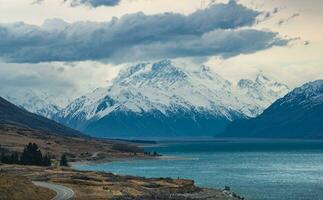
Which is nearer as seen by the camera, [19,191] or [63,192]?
→ [19,191]

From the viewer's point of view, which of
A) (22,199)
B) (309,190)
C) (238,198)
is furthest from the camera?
(309,190)

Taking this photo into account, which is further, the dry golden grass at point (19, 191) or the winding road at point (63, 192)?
the winding road at point (63, 192)

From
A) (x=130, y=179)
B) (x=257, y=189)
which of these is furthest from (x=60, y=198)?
(x=257, y=189)

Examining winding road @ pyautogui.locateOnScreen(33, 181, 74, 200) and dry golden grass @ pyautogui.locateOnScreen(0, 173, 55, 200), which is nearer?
dry golden grass @ pyautogui.locateOnScreen(0, 173, 55, 200)

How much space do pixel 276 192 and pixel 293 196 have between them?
368 inches

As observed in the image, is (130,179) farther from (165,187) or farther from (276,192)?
(276,192)

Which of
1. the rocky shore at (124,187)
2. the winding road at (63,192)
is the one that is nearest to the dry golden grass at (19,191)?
the winding road at (63,192)

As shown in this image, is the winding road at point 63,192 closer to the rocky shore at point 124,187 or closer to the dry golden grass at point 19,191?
the dry golden grass at point 19,191

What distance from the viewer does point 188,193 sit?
158 m

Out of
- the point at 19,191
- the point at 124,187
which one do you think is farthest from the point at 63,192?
the point at 124,187

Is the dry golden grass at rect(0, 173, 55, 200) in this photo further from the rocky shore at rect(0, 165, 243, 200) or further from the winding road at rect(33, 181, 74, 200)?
the rocky shore at rect(0, 165, 243, 200)

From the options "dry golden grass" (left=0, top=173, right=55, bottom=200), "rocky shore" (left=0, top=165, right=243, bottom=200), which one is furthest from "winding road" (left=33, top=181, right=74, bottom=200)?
"rocky shore" (left=0, top=165, right=243, bottom=200)

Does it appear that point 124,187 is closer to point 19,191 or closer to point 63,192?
point 63,192

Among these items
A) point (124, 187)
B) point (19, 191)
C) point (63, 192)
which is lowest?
point (63, 192)
